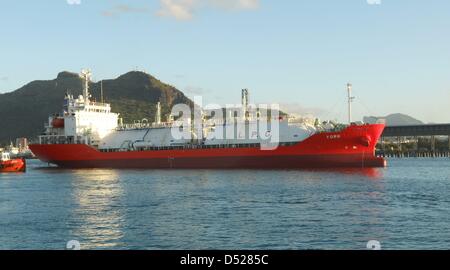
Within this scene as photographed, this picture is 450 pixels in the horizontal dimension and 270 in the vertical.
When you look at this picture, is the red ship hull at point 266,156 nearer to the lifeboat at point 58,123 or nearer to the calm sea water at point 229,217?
the lifeboat at point 58,123

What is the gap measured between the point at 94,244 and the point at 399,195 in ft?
71.2

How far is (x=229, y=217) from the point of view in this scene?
21156mm

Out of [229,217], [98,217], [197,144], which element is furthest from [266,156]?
[98,217]

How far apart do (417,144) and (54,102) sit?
392 feet

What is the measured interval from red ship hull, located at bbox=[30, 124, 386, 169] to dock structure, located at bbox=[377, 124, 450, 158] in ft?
256

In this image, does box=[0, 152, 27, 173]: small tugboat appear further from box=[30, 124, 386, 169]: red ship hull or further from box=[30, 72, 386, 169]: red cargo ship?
box=[30, 124, 386, 169]: red ship hull

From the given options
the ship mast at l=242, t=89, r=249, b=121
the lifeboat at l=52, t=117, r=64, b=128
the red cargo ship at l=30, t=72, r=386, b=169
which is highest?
the ship mast at l=242, t=89, r=249, b=121

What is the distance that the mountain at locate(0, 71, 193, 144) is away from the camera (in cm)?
12719

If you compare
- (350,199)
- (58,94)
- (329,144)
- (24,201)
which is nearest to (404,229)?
(350,199)

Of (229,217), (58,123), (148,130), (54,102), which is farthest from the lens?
(54,102)

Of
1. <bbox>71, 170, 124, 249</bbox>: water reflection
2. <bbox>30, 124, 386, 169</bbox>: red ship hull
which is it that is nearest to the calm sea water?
<bbox>71, 170, 124, 249</bbox>: water reflection

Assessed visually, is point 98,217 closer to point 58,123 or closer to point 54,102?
point 58,123

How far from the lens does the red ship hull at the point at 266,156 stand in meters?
52.9

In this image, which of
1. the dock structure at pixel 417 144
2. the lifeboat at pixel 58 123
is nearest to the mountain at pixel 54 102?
the lifeboat at pixel 58 123
